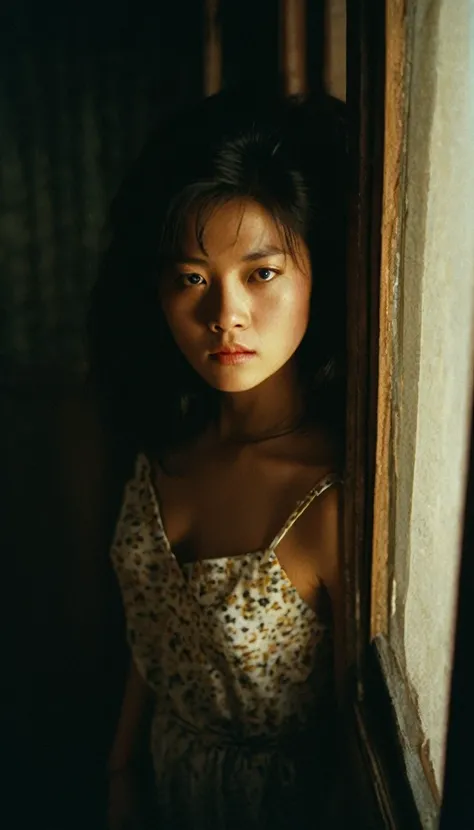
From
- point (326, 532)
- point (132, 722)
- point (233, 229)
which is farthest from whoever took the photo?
point (132, 722)

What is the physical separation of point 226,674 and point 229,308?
1.72ft

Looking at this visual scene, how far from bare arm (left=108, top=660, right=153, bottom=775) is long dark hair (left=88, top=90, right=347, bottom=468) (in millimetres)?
573

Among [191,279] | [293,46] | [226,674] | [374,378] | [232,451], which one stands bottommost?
[226,674]

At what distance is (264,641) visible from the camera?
106cm

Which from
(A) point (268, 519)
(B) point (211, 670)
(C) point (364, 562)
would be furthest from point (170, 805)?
(C) point (364, 562)

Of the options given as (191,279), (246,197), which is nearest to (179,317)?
(191,279)

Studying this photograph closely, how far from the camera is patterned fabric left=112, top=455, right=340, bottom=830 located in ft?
3.46

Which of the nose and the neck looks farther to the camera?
the neck

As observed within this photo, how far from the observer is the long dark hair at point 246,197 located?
934 millimetres

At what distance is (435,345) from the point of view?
689 millimetres

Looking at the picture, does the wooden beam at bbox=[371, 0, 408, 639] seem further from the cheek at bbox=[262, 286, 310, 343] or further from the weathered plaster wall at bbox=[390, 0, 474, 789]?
the cheek at bbox=[262, 286, 310, 343]

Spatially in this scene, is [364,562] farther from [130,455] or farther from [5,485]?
[5,485]

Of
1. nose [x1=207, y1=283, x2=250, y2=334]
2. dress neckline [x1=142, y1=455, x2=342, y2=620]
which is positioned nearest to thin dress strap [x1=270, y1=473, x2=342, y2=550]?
dress neckline [x1=142, y1=455, x2=342, y2=620]

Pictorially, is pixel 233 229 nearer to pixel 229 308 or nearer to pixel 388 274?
pixel 229 308
